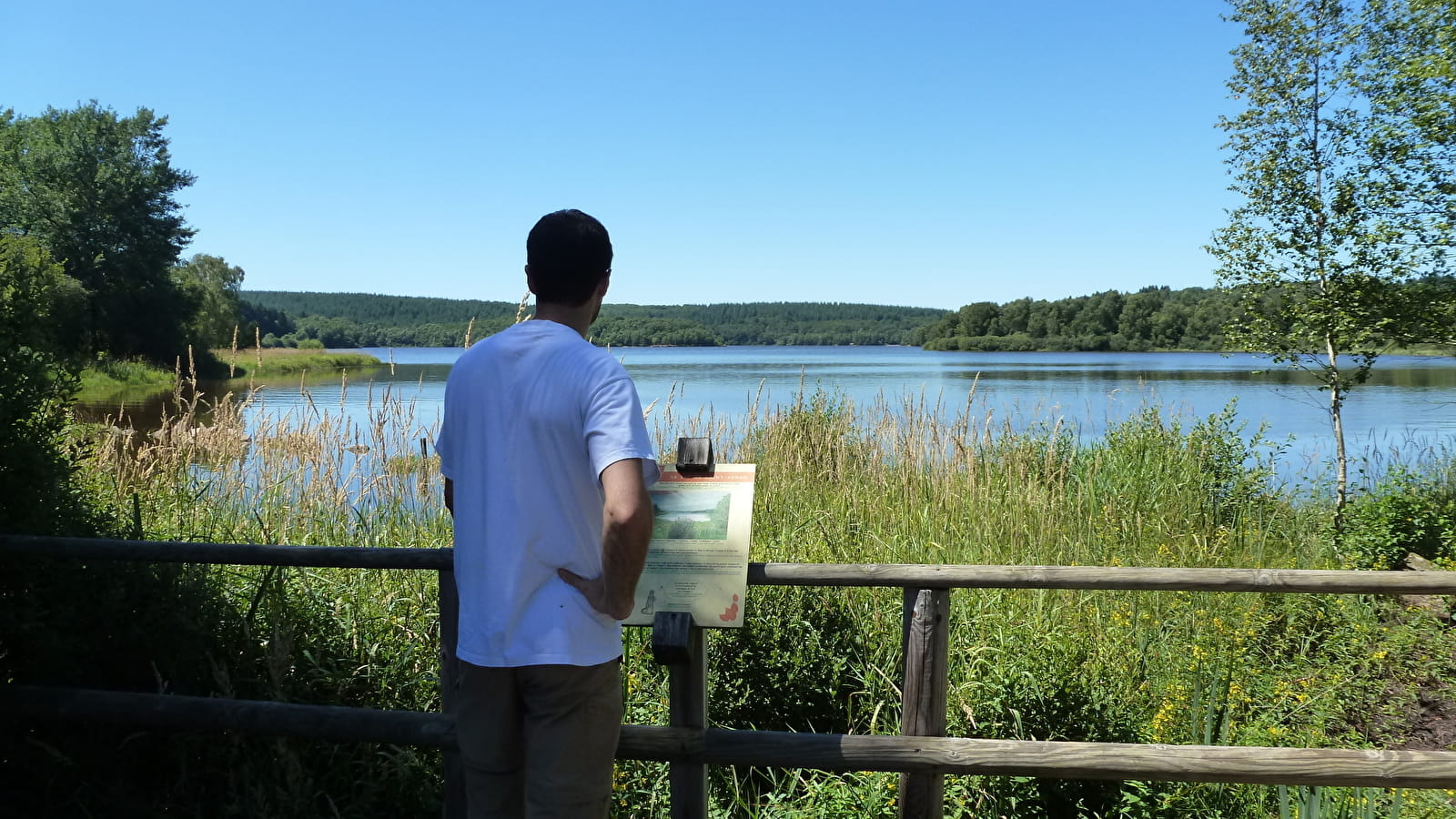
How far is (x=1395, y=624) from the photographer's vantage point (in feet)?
17.8

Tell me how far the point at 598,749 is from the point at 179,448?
569 centimetres

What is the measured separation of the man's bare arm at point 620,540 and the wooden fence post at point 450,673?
981 mm

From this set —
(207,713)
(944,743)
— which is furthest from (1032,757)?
(207,713)

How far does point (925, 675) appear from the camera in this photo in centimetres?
262

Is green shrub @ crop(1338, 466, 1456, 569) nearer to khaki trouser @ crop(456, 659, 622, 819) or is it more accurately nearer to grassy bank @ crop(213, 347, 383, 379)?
khaki trouser @ crop(456, 659, 622, 819)

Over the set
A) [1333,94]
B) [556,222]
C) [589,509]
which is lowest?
[589,509]

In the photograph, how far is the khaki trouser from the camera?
188 cm

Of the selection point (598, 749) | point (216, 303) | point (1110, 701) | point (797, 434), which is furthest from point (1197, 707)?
point (216, 303)

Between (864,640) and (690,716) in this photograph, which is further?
(864,640)

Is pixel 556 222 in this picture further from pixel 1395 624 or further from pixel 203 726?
pixel 1395 624

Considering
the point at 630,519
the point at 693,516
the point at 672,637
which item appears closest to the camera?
the point at 630,519

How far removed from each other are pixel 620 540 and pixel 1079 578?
4.72 feet

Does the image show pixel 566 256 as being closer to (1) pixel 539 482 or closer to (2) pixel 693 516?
(1) pixel 539 482

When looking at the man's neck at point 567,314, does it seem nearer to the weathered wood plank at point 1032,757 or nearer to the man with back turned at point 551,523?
the man with back turned at point 551,523
